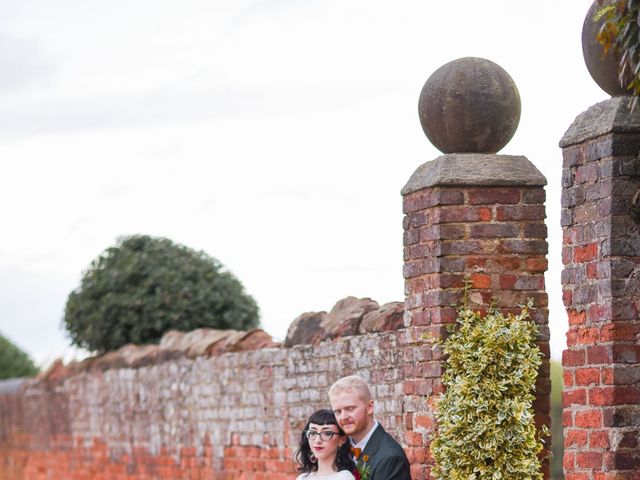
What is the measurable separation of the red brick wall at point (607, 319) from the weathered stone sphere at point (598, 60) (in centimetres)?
26

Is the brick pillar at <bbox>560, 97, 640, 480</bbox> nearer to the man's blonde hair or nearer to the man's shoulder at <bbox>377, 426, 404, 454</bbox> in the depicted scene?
the man's shoulder at <bbox>377, 426, 404, 454</bbox>

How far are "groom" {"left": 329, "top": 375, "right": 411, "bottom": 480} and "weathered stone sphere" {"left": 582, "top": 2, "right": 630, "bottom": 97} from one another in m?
1.96

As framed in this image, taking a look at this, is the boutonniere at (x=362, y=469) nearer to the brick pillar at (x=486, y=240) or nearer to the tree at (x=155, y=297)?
the brick pillar at (x=486, y=240)

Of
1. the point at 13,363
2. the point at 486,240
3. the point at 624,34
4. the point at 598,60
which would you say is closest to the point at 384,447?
the point at 486,240

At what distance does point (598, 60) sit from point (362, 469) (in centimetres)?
231

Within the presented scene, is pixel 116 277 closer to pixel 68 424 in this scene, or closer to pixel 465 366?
pixel 68 424

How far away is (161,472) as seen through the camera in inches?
488

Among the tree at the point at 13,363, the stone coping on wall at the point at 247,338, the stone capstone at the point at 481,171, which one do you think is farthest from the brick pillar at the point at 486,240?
the tree at the point at 13,363

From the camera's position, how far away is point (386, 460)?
260 inches

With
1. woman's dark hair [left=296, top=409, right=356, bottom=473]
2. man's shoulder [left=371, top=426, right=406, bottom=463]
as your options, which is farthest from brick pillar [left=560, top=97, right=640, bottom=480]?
woman's dark hair [left=296, top=409, right=356, bottom=473]

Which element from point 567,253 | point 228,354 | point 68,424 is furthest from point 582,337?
point 68,424

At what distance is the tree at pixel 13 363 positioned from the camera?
21656 millimetres

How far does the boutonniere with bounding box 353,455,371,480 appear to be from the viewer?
6.67 meters

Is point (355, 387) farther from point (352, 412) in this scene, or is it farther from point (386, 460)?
point (386, 460)
